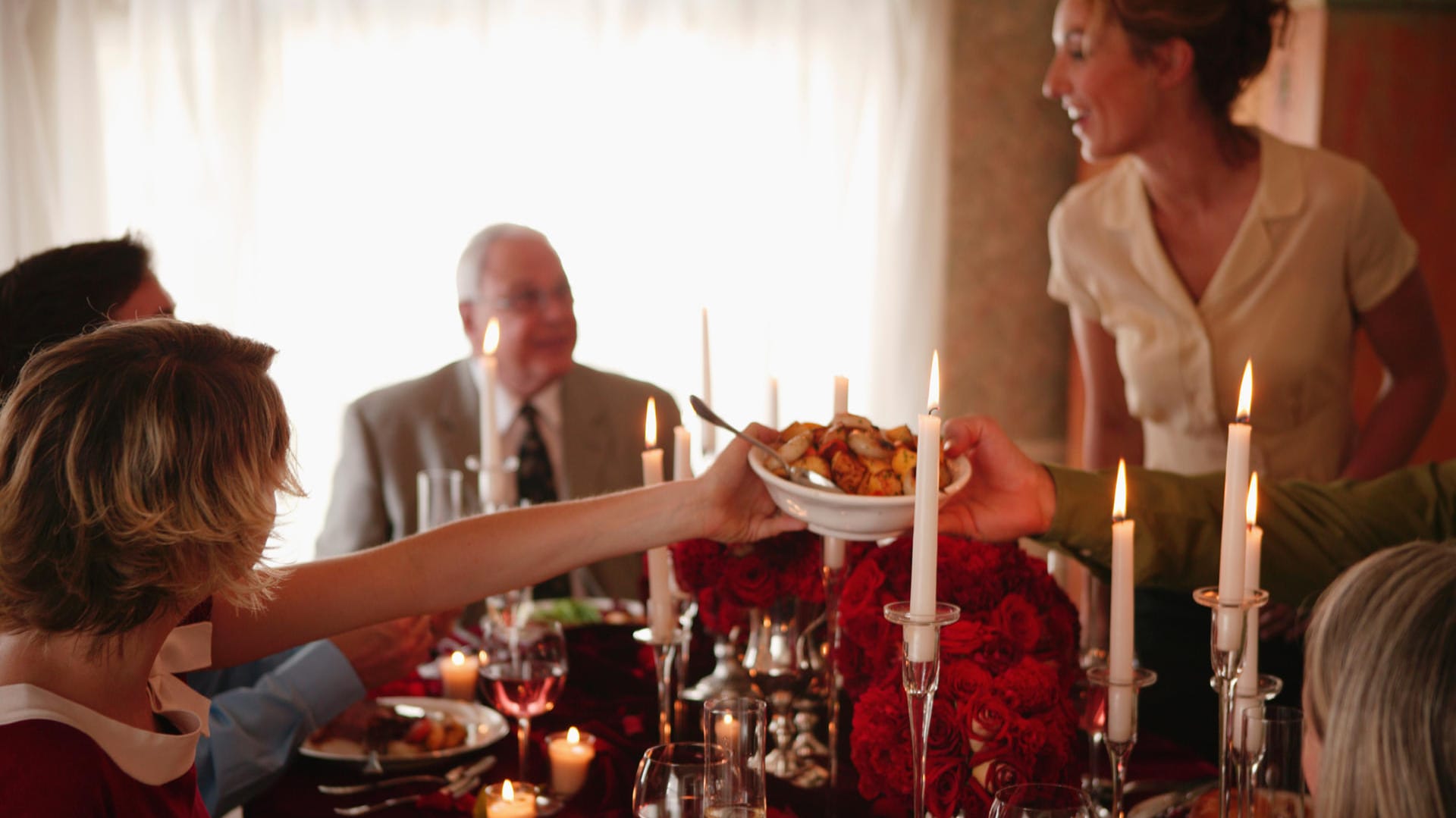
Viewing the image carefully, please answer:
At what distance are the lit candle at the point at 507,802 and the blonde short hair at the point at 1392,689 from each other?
786mm

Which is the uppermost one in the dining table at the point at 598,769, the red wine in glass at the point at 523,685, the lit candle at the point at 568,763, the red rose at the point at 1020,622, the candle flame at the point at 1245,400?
the candle flame at the point at 1245,400

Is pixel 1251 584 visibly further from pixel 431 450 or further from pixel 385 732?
pixel 431 450

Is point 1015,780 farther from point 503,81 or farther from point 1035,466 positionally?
point 503,81

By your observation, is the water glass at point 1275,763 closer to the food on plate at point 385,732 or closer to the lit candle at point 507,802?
the lit candle at point 507,802

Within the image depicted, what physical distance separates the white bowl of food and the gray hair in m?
1.77

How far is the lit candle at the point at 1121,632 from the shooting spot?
1178 mm

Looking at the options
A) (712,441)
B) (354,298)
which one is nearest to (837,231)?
(354,298)

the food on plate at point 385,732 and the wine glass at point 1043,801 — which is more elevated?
the wine glass at point 1043,801

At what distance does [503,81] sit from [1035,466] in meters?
2.95

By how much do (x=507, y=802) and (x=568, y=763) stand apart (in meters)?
0.12

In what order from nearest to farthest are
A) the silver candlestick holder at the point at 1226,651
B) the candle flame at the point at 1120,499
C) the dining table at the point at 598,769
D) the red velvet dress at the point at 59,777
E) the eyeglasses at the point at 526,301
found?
the red velvet dress at the point at 59,777 < the silver candlestick holder at the point at 1226,651 < the candle flame at the point at 1120,499 < the dining table at the point at 598,769 < the eyeglasses at the point at 526,301

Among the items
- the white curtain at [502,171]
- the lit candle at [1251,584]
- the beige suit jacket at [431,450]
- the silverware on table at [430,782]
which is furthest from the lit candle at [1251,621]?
the white curtain at [502,171]

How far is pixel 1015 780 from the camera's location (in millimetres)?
1142

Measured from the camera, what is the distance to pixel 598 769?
4.89 feet
